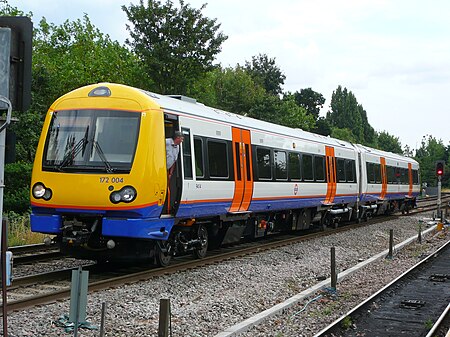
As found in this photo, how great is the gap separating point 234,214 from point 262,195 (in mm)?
1678

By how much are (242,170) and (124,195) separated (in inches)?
183

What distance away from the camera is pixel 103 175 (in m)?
11.0

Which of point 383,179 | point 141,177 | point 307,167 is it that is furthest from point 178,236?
point 383,179

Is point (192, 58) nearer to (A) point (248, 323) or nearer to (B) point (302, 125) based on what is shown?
(A) point (248, 323)

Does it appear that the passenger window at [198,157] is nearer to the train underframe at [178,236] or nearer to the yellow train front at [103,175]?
the train underframe at [178,236]

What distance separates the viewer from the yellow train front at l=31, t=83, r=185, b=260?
11.0 metres

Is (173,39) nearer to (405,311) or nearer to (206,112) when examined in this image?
(206,112)

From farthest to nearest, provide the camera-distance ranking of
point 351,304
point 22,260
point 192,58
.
Result: 1. point 192,58
2. point 22,260
3. point 351,304

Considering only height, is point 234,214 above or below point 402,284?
above

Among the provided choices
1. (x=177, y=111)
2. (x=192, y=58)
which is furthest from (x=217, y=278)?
(x=192, y=58)

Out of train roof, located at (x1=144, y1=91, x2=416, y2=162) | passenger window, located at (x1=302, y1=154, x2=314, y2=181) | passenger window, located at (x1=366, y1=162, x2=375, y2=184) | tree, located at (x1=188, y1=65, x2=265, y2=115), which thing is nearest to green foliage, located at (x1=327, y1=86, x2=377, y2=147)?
tree, located at (x1=188, y1=65, x2=265, y2=115)

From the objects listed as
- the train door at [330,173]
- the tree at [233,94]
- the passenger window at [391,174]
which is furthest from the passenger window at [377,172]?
the tree at [233,94]

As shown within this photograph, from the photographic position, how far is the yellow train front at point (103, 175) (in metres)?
11.0

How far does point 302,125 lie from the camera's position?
66.2 meters
